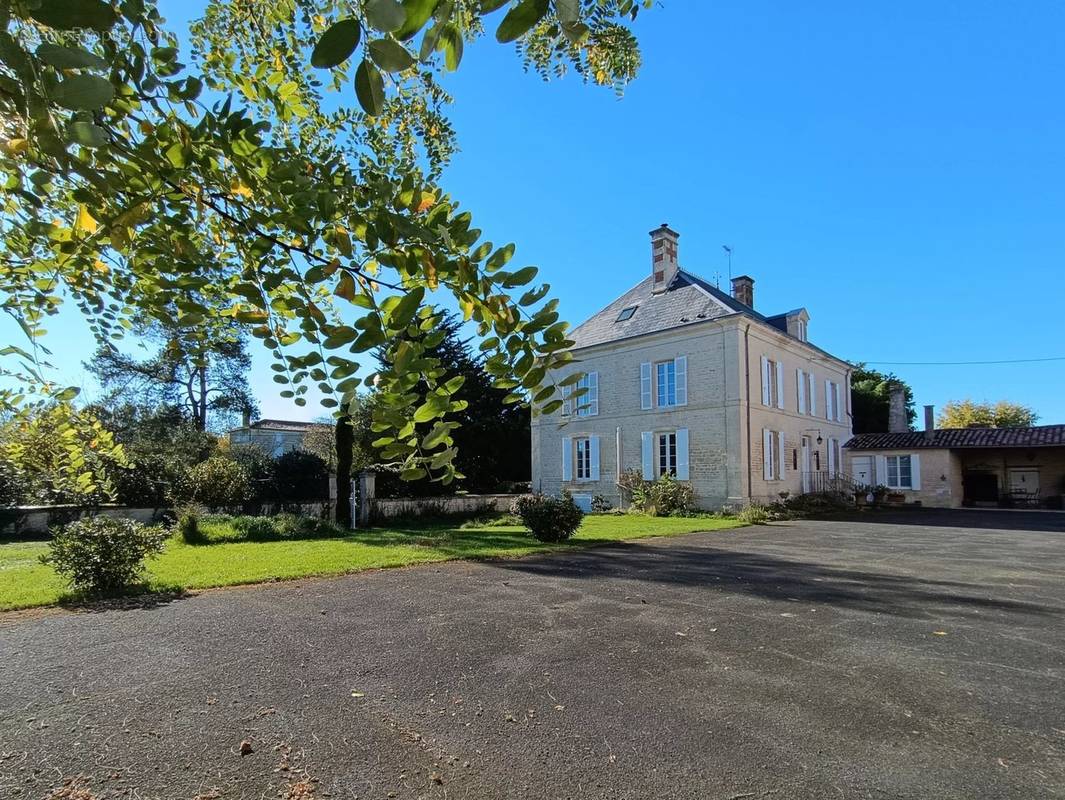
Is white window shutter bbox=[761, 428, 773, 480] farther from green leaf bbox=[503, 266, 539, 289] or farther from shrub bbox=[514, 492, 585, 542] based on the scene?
green leaf bbox=[503, 266, 539, 289]

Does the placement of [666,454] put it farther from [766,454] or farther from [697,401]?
[766,454]

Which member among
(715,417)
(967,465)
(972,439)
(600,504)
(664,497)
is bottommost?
(600,504)

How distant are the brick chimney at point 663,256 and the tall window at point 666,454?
6.35 m

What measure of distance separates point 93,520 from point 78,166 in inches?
295

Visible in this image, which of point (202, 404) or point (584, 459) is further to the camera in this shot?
point (202, 404)

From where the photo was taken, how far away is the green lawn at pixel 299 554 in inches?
291

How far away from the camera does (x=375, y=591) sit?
696cm

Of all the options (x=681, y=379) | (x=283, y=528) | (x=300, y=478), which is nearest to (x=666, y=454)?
(x=681, y=379)

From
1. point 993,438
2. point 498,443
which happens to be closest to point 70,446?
point 498,443

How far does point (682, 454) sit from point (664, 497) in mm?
2085

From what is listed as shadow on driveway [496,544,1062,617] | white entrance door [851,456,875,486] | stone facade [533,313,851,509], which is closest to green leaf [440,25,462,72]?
shadow on driveway [496,544,1062,617]

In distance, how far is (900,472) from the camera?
24656 mm

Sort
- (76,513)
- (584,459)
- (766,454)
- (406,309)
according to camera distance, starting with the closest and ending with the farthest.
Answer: (406,309)
(76,513)
(766,454)
(584,459)

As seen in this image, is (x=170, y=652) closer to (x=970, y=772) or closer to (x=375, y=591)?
(x=375, y=591)
